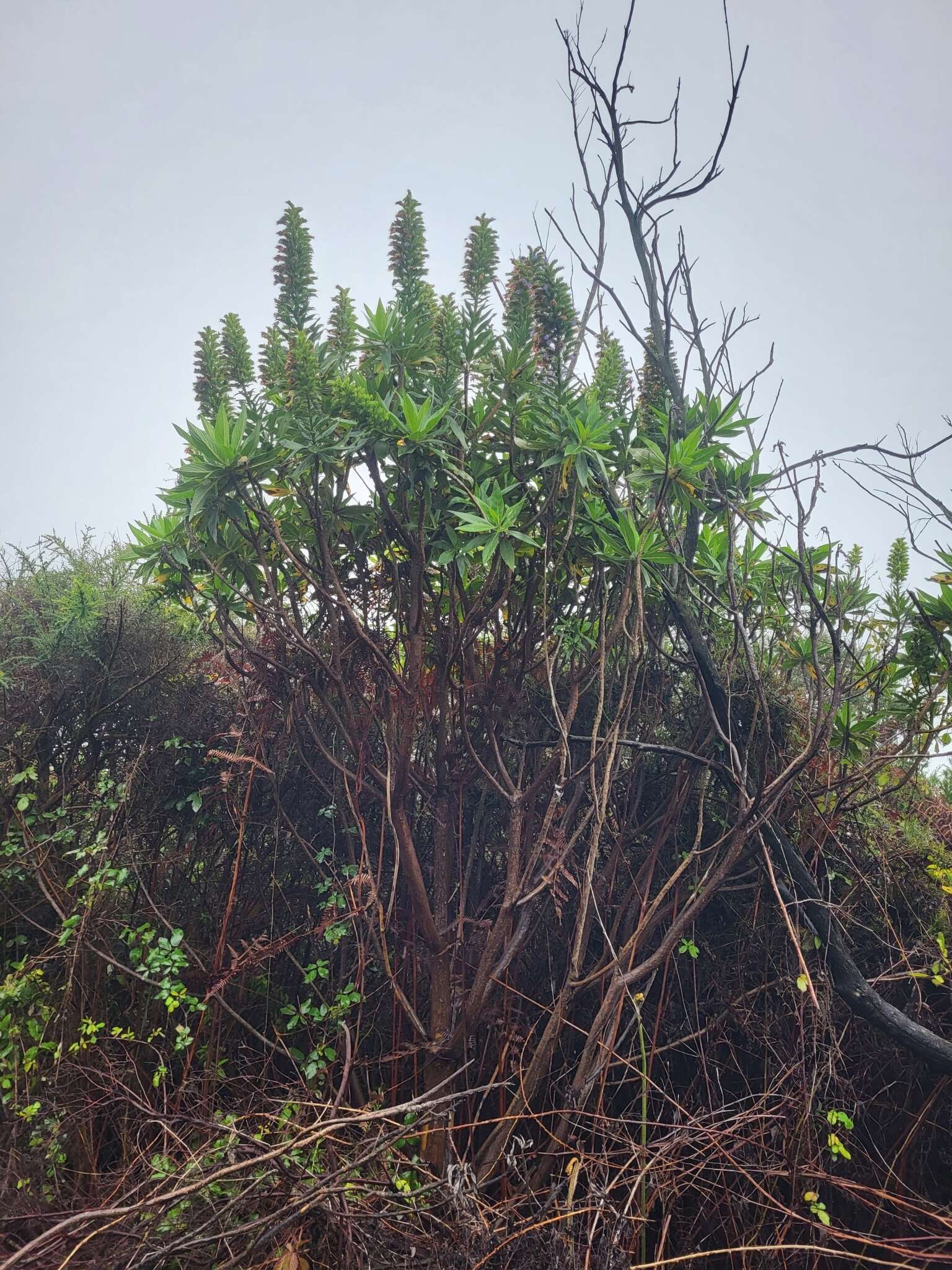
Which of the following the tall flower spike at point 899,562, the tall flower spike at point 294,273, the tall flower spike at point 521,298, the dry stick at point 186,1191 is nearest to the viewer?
the dry stick at point 186,1191

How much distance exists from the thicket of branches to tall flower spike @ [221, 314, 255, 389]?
24 mm

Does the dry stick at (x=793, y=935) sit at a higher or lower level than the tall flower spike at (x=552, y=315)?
lower

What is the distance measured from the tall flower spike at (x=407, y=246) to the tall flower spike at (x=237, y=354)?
703 mm

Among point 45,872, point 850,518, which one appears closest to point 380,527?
point 45,872

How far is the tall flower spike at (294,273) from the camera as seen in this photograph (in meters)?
2.77

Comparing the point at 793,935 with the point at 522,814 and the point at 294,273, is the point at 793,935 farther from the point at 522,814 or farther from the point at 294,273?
the point at 294,273

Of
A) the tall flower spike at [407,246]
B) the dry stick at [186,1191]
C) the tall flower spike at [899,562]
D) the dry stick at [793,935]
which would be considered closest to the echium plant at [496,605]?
the tall flower spike at [407,246]

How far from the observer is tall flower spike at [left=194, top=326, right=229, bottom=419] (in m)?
2.87

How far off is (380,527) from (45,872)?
7.46 feet

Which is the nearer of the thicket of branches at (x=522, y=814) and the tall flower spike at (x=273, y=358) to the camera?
the thicket of branches at (x=522, y=814)

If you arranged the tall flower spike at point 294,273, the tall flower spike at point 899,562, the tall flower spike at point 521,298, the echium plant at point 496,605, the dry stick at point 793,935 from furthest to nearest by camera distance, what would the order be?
the tall flower spike at point 899,562 → the tall flower spike at point 294,273 → the tall flower spike at point 521,298 → the echium plant at point 496,605 → the dry stick at point 793,935

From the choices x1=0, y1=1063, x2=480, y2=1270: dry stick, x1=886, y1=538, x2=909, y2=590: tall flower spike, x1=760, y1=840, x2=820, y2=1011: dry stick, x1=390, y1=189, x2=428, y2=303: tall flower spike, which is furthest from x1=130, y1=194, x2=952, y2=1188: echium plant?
x1=0, y1=1063, x2=480, y2=1270: dry stick

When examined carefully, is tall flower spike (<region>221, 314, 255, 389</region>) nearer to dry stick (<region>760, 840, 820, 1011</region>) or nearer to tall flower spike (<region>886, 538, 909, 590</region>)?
dry stick (<region>760, 840, 820, 1011</region>)

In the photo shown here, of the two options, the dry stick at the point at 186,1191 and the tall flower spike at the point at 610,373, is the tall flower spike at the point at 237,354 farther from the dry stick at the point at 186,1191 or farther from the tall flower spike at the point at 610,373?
the dry stick at the point at 186,1191
